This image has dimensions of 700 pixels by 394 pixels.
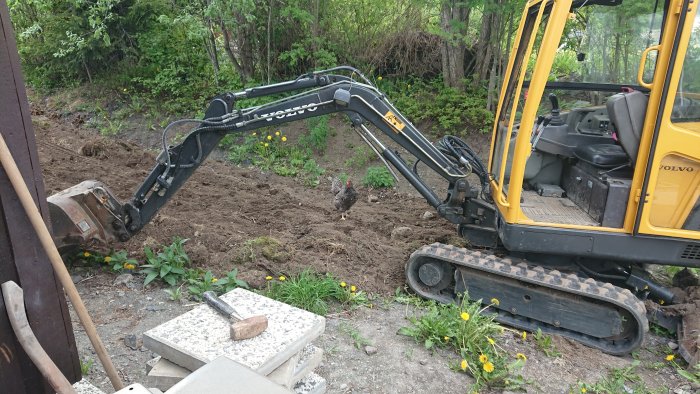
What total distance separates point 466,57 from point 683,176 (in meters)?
5.80

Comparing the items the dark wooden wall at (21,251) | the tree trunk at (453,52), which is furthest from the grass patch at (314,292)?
the tree trunk at (453,52)

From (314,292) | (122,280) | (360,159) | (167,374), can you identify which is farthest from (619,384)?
(360,159)

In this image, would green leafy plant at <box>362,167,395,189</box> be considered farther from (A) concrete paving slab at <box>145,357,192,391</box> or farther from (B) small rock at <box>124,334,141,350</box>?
(A) concrete paving slab at <box>145,357,192,391</box>

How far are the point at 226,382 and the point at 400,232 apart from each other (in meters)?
4.23

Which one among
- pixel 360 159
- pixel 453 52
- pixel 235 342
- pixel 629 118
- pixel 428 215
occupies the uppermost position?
pixel 453 52

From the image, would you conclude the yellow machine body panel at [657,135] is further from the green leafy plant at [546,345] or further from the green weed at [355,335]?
the green weed at [355,335]

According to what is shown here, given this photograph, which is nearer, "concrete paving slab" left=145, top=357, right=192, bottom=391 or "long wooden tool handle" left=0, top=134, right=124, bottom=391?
"long wooden tool handle" left=0, top=134, right=124, bottom=391

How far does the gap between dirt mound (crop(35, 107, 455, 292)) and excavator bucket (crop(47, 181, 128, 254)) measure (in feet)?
1.32

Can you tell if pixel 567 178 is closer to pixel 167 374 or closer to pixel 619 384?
pixel 619 384

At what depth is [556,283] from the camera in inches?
158

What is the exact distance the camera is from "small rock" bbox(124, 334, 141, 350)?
3.39 m

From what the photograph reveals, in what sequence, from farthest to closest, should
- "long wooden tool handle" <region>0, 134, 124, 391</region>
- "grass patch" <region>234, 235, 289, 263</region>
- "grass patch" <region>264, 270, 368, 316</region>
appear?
"grass patch" <region>234, 235, 289, 263</region> → "grass patch" <region>264, 270, 368, 316</region> → "long wooden tool handle" <region>0, 134, 124, 391</region>

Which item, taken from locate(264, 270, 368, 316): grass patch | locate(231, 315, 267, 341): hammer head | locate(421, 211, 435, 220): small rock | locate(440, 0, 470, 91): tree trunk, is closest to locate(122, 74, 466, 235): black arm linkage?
locate(264, 270, 368, 316): grass patch

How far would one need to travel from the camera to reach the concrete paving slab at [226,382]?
1.46 metres
